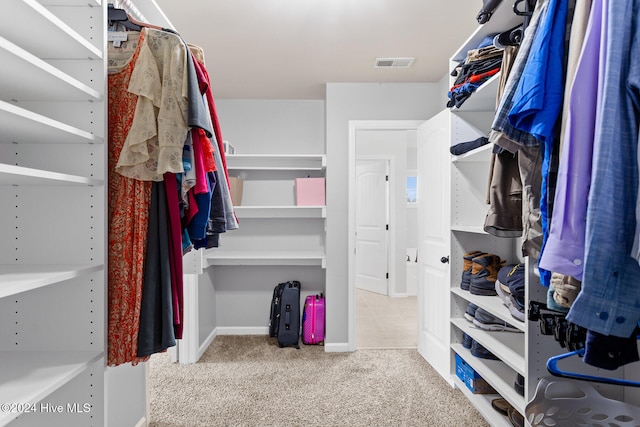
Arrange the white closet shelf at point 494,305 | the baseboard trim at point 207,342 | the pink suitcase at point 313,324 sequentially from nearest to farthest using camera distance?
the white closet shelf at point 494,305
the baseboard trim at point 207,342
the pink suitcase at point 313,324

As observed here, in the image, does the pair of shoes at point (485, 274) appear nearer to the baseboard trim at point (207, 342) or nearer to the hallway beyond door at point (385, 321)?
the hallway beyond door at point (385, 321)

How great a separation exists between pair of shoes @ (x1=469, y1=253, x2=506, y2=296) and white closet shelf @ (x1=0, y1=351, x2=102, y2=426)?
1975mm

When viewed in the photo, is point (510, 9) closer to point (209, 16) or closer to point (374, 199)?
point (209, 16)

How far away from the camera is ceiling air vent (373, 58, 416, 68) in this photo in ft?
9.36

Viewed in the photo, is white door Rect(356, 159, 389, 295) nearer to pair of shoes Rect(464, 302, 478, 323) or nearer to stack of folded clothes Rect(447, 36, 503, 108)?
pair of shoes Rect(464, 302, 478, 323)

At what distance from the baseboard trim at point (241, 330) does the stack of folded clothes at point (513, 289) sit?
249 centimetres

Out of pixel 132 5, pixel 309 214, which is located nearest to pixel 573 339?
pixel 132 5

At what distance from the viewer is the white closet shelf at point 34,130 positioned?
2.86 feet

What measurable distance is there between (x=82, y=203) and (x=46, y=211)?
0.11m

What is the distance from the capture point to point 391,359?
123 inches

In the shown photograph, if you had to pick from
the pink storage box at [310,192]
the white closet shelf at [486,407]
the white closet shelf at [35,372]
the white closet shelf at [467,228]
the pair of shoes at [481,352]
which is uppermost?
the pink storage box at [310,192]

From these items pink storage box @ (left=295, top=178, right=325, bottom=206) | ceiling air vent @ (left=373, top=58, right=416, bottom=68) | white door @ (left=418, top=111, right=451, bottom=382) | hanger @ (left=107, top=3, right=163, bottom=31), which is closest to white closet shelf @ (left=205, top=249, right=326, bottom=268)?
pink storage box @ (left=295, top=178, right=325, bottom=206)

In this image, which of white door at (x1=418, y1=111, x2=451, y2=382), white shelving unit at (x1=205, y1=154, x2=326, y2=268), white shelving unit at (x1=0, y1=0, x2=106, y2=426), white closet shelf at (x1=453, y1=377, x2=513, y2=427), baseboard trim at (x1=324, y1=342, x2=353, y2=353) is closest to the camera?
white shelving unit at (x1=0, y1=0, x2=106, y2=426)

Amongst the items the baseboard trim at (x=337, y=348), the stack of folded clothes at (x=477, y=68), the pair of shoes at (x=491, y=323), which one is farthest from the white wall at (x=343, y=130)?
the pair of shoes at (x=491, y=323)
